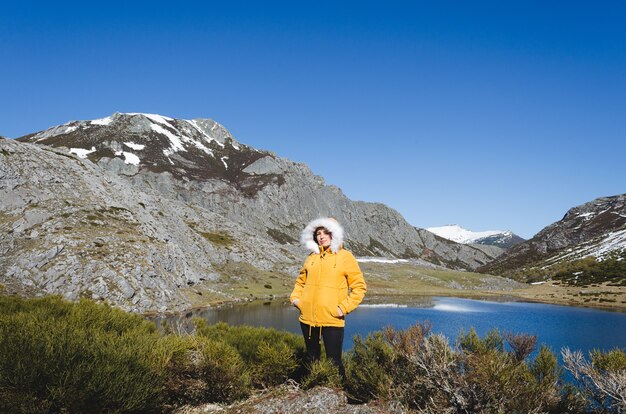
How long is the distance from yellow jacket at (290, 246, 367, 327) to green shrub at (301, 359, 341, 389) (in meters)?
1.05

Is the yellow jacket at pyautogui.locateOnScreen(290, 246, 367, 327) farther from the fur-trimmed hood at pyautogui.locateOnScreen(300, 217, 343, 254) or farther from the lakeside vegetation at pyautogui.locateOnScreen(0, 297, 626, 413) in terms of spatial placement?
the lakeside vegetation at pyautogui.locateOnScreen(0, 297, 626, 413)

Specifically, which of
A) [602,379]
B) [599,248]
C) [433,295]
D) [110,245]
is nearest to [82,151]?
[110,245]

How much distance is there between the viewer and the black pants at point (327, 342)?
8.59 meters

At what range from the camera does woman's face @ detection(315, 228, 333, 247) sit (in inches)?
351

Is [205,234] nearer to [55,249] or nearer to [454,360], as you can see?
[55,249]

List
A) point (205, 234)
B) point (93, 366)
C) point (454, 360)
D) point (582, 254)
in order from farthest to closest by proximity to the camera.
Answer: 1. point (582, 254)
2. point (205, 234)
3. point (454, 360)
4. point (93, 366)

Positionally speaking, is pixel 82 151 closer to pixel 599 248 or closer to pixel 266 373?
pixel 266 373

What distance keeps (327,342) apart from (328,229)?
2.58 meters

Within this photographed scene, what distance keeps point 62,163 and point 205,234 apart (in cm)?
4237

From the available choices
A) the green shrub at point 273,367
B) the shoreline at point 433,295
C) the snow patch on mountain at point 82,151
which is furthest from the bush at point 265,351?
the snow patch on mountain at point 82,151

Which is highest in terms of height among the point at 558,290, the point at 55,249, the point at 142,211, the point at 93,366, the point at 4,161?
the point at 4,161

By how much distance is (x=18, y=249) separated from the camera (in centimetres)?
5278

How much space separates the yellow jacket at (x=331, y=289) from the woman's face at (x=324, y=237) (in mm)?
165

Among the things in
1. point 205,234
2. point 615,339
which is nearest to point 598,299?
point 615,339
